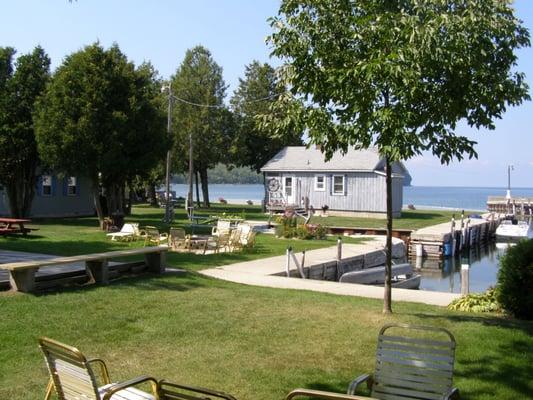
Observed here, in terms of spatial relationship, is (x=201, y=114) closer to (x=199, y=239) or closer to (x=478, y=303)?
(x=199, y=239)

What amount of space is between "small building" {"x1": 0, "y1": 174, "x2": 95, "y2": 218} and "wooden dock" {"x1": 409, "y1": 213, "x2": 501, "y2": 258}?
16.9m

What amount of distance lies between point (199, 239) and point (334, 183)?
2338cm

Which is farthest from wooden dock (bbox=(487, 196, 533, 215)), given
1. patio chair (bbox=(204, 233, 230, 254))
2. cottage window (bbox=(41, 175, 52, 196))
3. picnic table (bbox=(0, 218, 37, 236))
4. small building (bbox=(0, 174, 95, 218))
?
picnic table (bbox=(0, 218, 37, 236))

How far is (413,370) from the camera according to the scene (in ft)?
16.9

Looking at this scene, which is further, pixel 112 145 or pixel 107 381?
pixel 112 145

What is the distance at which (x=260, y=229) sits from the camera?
28516 mm

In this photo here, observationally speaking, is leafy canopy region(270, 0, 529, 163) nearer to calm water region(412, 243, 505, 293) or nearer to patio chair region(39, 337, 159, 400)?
patio chair region(39, 337, 159, 400)

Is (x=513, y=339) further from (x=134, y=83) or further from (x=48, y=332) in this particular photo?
(x=134, y=83)

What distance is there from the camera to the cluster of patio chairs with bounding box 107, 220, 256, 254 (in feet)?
64.0

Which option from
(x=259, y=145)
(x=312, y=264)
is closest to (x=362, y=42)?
(x=312, y=264)

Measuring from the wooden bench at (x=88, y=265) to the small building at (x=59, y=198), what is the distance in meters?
20.1

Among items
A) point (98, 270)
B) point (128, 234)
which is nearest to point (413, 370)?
point (98, 270)

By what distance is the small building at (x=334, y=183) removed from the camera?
1603 inches

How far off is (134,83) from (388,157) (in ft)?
67.5
